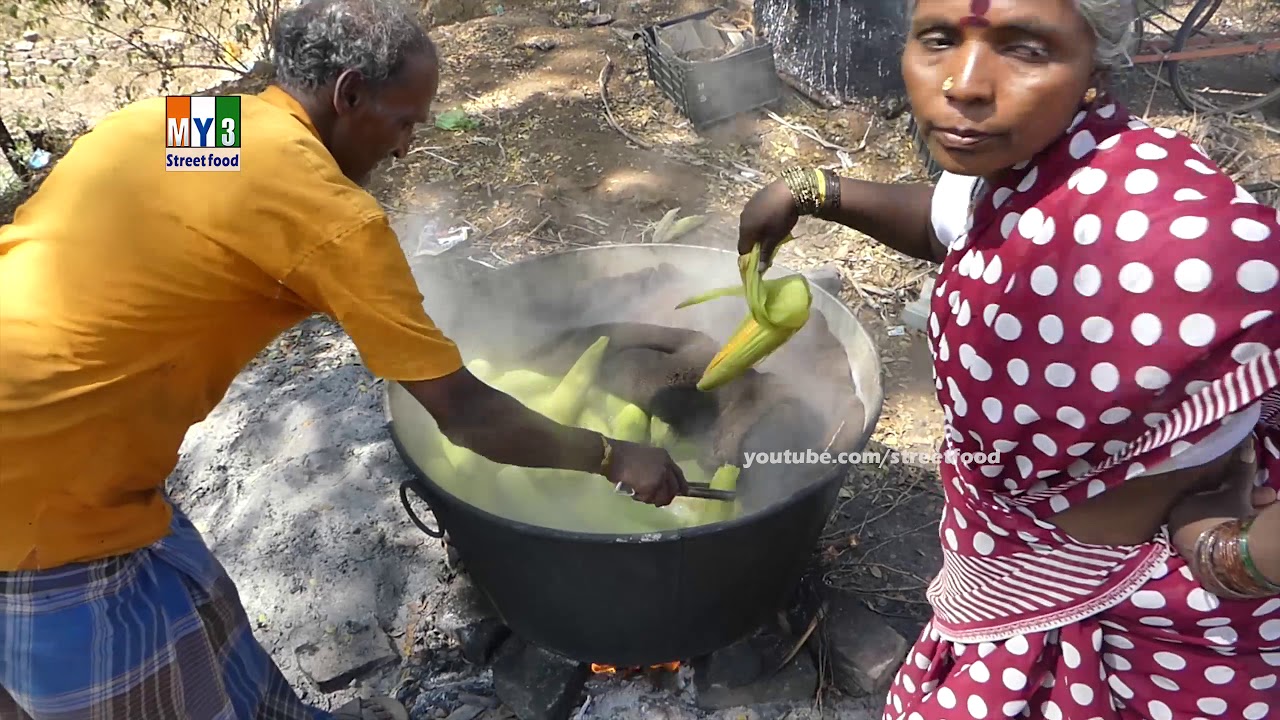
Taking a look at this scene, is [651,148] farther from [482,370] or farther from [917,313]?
[482,370]

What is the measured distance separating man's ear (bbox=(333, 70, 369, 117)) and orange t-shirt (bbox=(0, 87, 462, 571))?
77 millimetres

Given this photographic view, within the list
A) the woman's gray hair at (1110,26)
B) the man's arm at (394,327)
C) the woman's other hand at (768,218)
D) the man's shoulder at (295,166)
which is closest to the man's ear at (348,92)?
the man's shoulder at (295,166)

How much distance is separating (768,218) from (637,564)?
92cm

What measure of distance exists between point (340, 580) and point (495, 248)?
90.8 inches

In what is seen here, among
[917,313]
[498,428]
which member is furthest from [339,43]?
[917,313]

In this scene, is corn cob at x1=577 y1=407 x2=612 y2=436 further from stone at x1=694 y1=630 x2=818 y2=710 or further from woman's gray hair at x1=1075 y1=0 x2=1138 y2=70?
woman's gray hair at x1=1075 y1=0 x2=1138 y2=70

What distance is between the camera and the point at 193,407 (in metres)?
1.82

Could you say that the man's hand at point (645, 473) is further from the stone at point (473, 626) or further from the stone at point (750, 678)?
the stone at point (473, 626)

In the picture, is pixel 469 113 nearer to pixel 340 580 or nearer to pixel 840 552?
pixel 340 580

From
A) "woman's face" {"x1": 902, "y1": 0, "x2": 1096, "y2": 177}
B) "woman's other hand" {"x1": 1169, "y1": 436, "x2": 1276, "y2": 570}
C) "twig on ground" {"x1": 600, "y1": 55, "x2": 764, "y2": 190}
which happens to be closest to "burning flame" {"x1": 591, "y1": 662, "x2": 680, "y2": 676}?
"woman's other hand" {"x1": 1169, "y1": 436, "x2": 1276, "y2": 570}

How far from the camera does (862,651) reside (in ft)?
8.69

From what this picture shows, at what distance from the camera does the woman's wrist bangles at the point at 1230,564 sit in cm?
122

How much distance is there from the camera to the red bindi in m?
1.14

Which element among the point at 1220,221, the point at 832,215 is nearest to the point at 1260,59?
the point at 832,215
